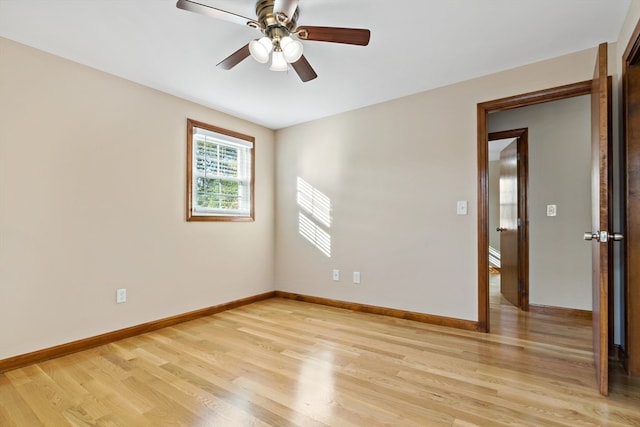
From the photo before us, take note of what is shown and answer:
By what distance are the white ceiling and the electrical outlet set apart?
1.86 metres

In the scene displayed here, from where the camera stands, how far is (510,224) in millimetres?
3869

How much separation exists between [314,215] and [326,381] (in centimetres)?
221

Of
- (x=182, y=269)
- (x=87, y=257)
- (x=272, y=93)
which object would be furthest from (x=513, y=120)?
(x=87, y=257)

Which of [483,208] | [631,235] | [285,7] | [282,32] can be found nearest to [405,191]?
[483,208]

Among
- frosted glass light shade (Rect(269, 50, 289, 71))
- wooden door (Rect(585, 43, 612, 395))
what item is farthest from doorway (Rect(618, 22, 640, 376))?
frosted glass light shade (Rect(269, 50, 289, 71))

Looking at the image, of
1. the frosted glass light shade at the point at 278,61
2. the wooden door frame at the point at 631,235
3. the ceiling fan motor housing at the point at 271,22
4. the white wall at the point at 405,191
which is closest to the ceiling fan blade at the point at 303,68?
the frosted glass light shade at the point at 278,61

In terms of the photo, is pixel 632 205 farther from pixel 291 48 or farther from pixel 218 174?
pixel 218 174

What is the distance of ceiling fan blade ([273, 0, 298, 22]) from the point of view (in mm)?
1589

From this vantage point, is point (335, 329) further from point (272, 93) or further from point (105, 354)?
point (272, 93)

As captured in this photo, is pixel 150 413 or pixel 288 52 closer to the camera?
pixel 150 413

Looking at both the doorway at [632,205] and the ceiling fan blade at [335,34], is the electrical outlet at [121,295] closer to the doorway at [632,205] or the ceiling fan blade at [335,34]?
the ceiling fan blade at [335,34]

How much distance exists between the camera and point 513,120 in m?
3.53

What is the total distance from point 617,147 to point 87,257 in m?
4.04

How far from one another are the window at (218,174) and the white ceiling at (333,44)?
21.5 inches
